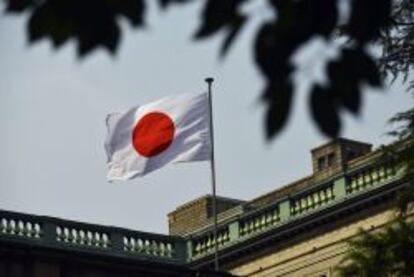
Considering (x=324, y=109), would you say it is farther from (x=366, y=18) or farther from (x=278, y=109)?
(x=366, y=18)

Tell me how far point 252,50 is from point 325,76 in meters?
0.32

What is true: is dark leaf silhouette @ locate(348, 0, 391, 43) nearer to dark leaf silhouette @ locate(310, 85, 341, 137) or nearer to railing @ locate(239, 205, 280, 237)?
dark leaf silhouette @ locate(310, 85, 341, 137)

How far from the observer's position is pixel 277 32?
564 cm

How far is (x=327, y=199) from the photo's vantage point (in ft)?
176

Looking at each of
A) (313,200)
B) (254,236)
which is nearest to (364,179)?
(313,200)

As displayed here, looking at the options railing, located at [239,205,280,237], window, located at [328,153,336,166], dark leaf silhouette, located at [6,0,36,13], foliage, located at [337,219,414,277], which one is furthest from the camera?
window, located at [328,153,336,166]

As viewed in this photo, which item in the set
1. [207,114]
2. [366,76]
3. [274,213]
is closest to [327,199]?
[274,213]

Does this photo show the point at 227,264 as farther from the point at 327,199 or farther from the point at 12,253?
the point at 12,253

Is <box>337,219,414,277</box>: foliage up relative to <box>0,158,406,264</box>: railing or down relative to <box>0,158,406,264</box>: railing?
down

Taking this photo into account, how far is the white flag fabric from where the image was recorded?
1876 inches

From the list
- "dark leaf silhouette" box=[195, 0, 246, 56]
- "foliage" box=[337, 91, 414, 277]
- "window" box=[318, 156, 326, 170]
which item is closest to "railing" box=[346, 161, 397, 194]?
"window" box=[318, 156, 326, 170]

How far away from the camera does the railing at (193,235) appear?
47.7m

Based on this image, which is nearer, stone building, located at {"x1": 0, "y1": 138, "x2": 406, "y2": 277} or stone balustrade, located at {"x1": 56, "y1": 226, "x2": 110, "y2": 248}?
stone building, located at {"x1": 0, "y1": 138, "x2": 406, "y2": 277}

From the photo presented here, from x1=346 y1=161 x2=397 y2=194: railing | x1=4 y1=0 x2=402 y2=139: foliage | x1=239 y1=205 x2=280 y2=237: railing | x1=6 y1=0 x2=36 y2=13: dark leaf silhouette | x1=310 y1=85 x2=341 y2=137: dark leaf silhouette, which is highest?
x1=239 y1=205 x2=280 y2=237: railing
